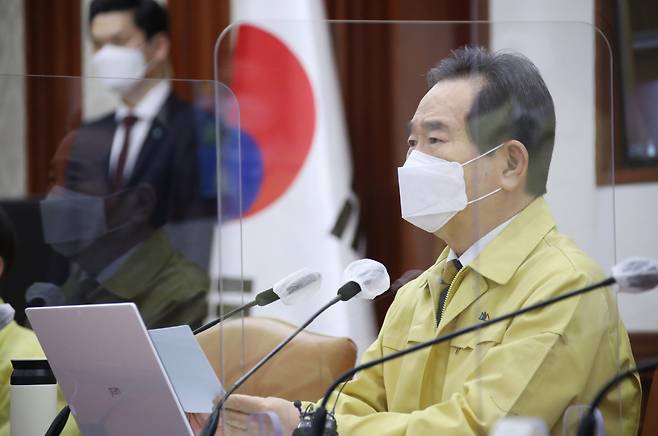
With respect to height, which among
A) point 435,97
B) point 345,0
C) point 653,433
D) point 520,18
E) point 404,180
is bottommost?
point 653,433

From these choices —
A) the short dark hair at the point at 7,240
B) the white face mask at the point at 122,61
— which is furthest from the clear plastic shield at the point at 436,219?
the white face mask at the point at 122,61

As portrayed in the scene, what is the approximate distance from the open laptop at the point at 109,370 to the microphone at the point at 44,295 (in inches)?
20.7

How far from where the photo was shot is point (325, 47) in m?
2.09

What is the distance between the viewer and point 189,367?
6.04 feet

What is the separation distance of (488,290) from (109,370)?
60cm

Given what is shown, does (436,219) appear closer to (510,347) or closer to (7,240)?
(510,347)

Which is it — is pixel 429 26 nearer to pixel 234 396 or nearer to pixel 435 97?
pixel 435 97

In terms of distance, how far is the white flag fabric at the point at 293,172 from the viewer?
2008 mm

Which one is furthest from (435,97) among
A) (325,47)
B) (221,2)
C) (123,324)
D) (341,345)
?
(221,2)

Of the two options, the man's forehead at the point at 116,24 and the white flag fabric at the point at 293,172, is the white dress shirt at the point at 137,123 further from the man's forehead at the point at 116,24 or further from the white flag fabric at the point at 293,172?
the man's forehead at the point at 116,24

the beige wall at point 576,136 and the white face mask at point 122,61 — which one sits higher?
the white face mask at point 122,61

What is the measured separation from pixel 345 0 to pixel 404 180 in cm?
195

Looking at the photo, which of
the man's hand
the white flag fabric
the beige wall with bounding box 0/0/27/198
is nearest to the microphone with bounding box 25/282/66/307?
the white flag fabric

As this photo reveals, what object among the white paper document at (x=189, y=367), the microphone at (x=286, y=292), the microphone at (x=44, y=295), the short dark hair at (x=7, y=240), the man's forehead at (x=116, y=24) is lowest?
the white paper document at (x=189, y=367)
